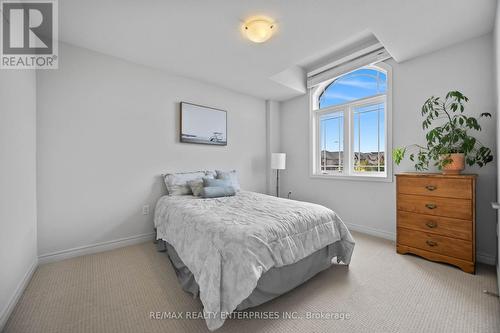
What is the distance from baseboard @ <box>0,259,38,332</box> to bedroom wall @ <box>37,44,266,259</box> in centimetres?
30

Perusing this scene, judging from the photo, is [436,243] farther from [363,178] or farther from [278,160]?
[278,160]

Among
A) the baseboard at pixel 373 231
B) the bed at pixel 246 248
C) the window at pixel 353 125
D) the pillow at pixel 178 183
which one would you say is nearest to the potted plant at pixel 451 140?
the window at pixel 353 125

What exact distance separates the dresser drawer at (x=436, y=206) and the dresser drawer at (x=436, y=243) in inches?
9.5

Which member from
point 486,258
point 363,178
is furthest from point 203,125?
point 486,258

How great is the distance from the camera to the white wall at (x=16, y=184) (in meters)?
1.44

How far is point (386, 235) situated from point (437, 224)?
2.81 feet

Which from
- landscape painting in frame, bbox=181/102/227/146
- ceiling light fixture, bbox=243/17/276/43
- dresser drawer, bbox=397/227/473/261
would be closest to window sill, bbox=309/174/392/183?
dresser drawer, bbox=397/227/473/261

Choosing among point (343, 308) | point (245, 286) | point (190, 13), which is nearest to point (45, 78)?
point (190, 13)

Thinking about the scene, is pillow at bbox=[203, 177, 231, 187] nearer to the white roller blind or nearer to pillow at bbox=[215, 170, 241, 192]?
pillow at bbox=[215, 170, 241, 192]

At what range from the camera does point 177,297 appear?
1.70 metres

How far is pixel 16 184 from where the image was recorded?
1665mm

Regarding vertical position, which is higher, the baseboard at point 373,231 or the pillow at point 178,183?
the pillow at point 178,183

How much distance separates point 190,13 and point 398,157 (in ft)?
9.09

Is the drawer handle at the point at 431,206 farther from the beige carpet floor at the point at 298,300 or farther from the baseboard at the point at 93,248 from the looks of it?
the baseboard at the point at 93,248
